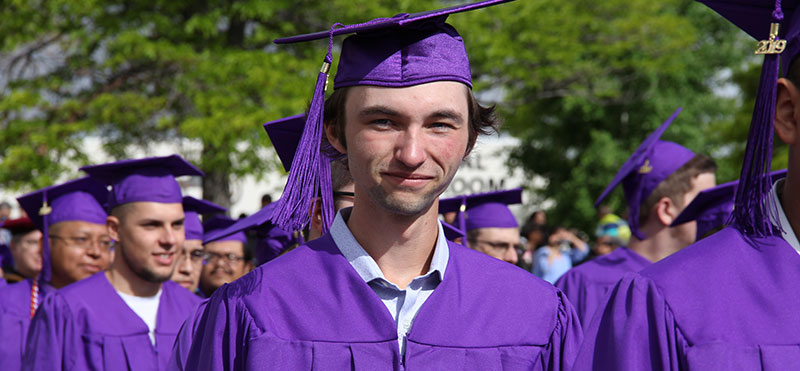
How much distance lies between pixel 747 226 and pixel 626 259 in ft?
11.2

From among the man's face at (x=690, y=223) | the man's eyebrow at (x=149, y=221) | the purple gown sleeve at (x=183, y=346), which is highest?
the man's eyebrow at (x=149, y=221)

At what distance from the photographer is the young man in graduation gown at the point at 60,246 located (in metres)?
6.55

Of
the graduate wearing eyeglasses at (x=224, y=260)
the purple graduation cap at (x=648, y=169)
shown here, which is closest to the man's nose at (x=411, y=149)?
A: the purple graduation cap at (x=648, y=169)

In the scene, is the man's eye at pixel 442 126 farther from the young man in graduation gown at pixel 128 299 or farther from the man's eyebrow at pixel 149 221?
the man's eyebrow at pixel 149 221

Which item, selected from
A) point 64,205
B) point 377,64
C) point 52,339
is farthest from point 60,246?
point 377,64

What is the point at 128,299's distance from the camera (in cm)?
513

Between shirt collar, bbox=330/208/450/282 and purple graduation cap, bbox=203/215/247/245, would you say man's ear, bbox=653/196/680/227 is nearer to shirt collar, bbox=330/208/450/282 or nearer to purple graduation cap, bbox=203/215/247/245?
shirt collar, bbox=330/208/450/282

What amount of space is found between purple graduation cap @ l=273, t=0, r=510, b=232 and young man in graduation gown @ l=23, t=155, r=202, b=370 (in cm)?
249

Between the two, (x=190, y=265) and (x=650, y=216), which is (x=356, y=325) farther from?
(x=190, y=265)

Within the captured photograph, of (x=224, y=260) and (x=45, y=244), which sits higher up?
(x=45, y=244)

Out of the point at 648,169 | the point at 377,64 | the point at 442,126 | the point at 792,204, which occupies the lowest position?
the point at 792,204

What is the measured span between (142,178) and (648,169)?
2928 millimetres

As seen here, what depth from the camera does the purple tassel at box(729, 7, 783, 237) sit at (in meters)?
2.20

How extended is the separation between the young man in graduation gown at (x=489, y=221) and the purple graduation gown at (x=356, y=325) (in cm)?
360
